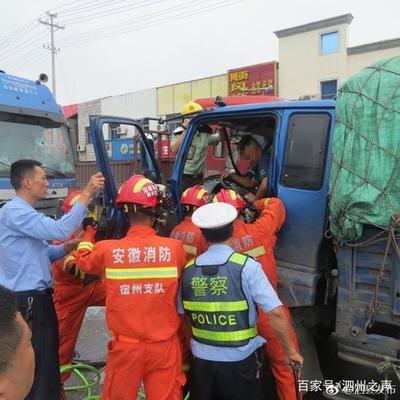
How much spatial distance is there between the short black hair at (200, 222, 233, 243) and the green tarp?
2.10 feet

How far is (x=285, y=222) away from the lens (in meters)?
2.95

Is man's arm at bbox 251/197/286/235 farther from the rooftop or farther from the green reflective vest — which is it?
the rooftop

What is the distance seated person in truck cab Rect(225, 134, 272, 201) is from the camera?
355 centimetres

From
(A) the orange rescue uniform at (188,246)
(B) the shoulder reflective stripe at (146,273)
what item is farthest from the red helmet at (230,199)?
(B) the shoulder reflective stripe at (146,273)

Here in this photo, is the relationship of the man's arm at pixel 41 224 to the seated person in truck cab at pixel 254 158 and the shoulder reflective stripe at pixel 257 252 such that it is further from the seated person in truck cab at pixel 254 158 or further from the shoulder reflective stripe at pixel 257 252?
the seated person in truck cab at pixel 254 158

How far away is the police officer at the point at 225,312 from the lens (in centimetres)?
223

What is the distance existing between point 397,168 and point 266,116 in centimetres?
109

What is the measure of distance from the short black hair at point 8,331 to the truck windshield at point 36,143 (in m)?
5.54

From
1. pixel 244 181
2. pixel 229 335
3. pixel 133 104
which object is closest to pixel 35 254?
pixel 229 335

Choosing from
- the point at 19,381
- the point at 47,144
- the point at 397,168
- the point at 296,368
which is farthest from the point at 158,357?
the point at 47,144

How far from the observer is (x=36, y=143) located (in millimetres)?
6652

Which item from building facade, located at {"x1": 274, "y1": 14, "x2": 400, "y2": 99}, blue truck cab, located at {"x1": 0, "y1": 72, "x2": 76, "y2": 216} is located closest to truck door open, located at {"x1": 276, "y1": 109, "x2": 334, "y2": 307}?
blue truck cab, located at {"x1": 0, "y1": 72, "x2": 76, "y2": 216}

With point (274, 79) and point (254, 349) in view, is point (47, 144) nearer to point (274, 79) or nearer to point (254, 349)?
point (254, 349)

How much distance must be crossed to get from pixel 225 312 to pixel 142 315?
0.44 m
